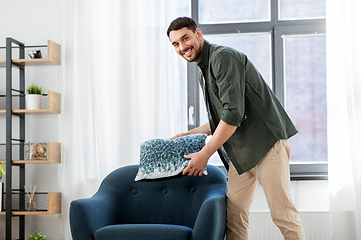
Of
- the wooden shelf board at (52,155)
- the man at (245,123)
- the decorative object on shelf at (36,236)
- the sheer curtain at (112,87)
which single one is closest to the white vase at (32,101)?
the sheer curtain at (112,87)

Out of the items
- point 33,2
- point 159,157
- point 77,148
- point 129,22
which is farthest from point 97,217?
point 33,2

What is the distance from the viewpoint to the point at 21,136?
10.1 ft

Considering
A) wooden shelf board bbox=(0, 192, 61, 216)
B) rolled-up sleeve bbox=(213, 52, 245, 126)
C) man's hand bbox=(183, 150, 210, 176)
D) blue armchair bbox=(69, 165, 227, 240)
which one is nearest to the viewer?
rolled-up sleeve bbox=(213, 52, 245, 126)

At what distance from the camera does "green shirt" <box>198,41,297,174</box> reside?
68.3 inches

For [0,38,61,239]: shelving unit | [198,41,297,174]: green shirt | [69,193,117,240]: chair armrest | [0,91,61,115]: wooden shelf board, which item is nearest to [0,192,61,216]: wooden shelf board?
[0,38,61,239]: shelving unit

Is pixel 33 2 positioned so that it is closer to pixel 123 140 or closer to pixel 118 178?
pixel 123 140

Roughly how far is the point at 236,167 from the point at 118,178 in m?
0.83

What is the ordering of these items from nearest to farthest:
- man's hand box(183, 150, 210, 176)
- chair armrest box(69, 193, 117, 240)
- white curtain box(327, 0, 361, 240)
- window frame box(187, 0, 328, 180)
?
1. man's hand box(183, 150, 210, 176)
2. chair armrest box(69, 193, 117, 240)
3. white curtain box(327, 0, 361, 240)
4. window frame box(187, 0, 328, 180)

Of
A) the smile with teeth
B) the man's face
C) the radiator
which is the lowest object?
the radiator

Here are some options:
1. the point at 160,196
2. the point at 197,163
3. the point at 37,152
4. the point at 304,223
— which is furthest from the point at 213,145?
the point at 37,152

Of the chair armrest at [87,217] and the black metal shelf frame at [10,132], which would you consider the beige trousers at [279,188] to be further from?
the black metal shelf frame at [10,132]

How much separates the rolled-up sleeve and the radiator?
1.27 meters

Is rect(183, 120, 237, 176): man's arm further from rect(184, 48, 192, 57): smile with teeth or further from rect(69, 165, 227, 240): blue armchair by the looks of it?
rect(184, 48, 192, 57): smile with teeth

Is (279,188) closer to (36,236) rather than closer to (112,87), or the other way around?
(112,87)
